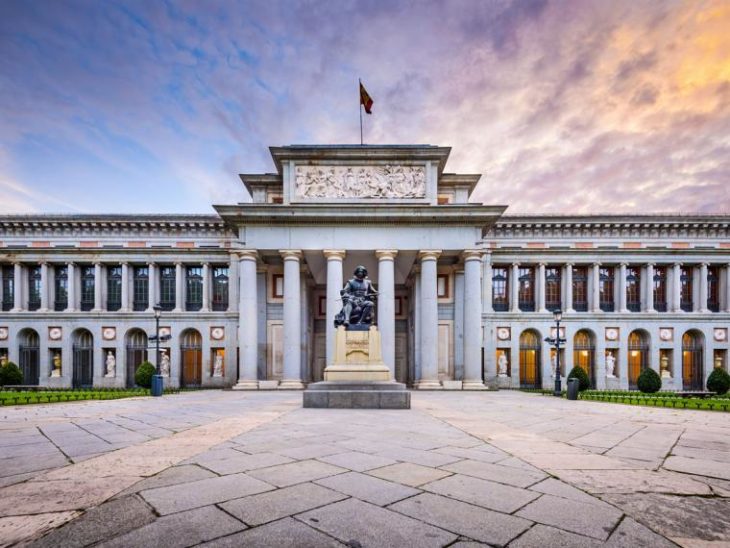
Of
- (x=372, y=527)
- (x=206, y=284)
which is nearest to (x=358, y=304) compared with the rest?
(x=372, y=527)

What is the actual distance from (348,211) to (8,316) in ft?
104

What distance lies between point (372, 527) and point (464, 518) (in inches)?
35.1

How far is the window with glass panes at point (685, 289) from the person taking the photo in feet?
112

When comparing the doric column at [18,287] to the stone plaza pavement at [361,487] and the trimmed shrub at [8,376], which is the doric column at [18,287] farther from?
the stone plaza pavement at [361,487]

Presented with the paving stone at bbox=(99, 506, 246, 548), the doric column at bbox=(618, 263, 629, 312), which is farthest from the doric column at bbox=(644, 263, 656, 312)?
the paving stone at bbox=(99, 506, 246, 548)

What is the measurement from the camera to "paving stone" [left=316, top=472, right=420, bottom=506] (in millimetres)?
4074

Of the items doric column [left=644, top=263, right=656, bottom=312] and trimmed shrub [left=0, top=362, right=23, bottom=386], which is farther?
doric column [left=644, top=263, right=656, bottom=312]

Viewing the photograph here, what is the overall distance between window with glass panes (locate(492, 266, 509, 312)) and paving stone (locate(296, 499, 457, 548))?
32488 mm

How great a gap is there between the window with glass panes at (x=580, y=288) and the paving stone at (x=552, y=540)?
3512 cm

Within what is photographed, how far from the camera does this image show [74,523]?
11.1 feet

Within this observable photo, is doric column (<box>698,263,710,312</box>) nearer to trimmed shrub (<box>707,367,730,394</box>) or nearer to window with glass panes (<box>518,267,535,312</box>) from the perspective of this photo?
trimmed shrub (<box>707,367,730,394</box>)

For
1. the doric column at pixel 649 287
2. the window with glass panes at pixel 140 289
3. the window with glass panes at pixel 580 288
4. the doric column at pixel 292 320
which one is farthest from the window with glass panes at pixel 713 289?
the window with glass panes at pixel 140 289

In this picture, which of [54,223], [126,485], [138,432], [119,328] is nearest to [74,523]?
[126,485]

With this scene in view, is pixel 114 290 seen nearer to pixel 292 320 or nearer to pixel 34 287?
pixel 34 287
